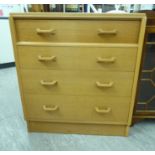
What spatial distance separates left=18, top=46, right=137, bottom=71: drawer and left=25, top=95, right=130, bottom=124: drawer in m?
0.22

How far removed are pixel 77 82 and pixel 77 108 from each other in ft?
0.64

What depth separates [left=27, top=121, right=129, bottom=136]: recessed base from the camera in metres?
1.37

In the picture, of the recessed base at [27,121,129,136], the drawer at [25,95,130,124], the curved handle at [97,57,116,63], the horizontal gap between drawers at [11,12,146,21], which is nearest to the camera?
the horizontal gap between drawers at [11,12,146,21]

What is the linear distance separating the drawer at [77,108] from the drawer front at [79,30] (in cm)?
38

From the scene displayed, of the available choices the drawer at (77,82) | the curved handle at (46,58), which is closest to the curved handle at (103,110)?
the drawer at (77,82)

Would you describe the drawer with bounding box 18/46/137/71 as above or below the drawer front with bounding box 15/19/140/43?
below

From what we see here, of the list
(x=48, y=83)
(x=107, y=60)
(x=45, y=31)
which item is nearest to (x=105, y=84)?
(x=107, y=60)

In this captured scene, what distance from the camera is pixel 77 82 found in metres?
1.20

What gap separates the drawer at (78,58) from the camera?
3.62ft

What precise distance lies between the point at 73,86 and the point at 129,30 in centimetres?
47

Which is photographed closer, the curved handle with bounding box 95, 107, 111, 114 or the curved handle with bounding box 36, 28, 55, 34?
the curved handle with bounding box 36, 28, 55, 34

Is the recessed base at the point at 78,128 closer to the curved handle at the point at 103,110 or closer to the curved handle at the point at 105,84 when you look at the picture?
the curved handle at the point at 103,110

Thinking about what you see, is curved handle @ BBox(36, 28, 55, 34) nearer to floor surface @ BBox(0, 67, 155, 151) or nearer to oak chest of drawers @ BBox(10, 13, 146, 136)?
oak chest of drawers @ BBox(10, 13, 146, 136)

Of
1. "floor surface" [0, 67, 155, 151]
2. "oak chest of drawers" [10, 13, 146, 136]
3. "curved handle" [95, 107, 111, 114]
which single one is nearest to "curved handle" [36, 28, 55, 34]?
"oak chest of drawers" [10, 13, 146, 136]
